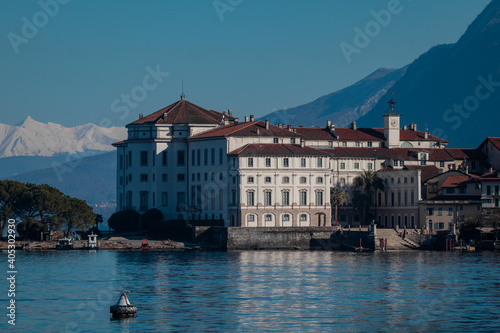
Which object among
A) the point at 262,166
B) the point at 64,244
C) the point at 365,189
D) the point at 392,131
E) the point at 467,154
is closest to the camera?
the point at 64,244

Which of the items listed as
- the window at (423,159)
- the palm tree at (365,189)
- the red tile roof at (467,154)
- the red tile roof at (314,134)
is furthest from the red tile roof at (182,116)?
the red tile roof at (467,154)

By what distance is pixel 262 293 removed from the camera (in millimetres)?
82688

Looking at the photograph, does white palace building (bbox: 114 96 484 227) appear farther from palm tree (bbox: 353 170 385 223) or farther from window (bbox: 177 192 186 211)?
palm tree (bbox: 353 170 385 223)

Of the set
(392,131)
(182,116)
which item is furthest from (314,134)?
(182,116)

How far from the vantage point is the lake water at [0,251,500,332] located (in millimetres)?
66250

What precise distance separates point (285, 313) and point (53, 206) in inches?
2940

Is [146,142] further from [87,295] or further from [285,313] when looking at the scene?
[285,313]

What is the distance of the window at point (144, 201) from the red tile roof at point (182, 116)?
9.54m

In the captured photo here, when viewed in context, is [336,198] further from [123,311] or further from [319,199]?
[123,311]

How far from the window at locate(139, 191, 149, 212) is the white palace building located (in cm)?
13

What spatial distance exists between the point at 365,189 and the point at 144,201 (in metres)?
29.3

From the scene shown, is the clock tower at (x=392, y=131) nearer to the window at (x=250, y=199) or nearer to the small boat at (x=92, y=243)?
the window at (x=250, y=199)

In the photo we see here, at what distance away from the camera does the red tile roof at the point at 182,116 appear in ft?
507

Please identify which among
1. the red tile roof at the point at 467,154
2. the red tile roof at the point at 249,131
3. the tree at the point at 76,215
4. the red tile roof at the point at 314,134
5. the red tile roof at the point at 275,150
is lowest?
the tree at the point at 76,215
